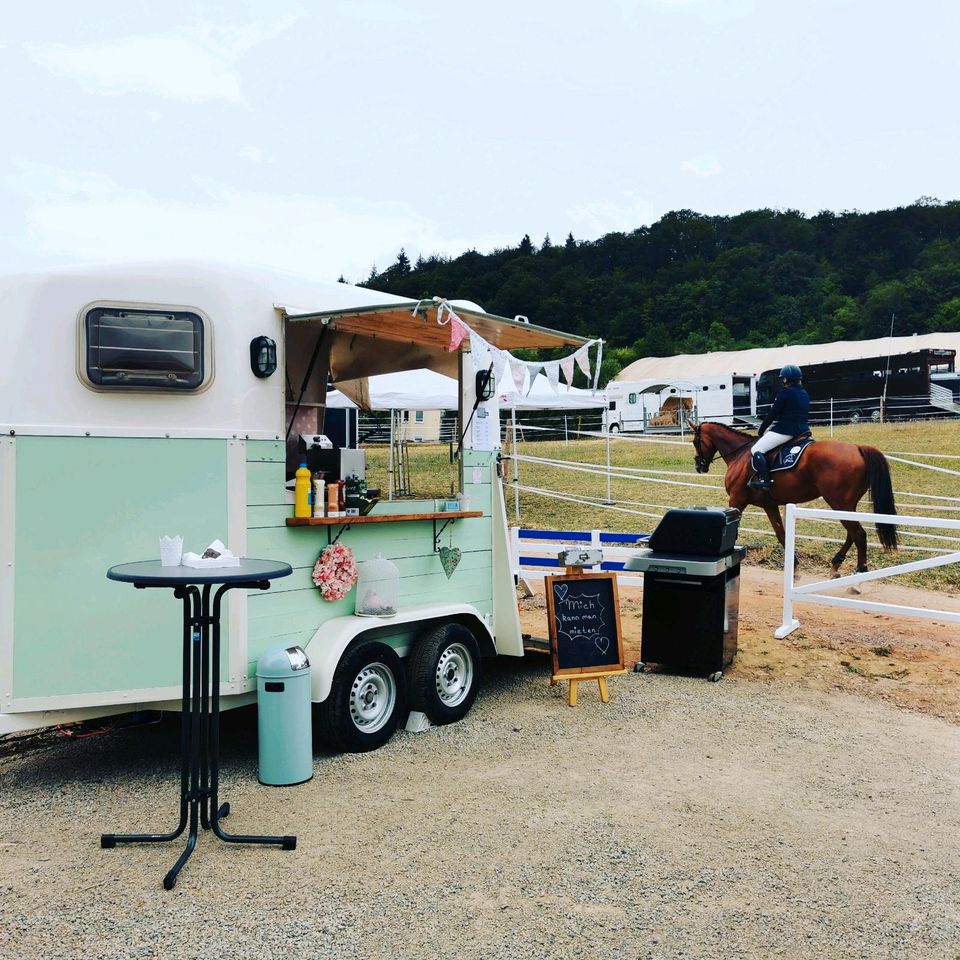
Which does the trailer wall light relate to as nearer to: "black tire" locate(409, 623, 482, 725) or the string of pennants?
the string of pennants

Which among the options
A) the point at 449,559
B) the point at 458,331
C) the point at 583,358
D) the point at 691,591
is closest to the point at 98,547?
the point at 458,331

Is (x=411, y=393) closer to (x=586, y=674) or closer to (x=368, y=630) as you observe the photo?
(x=586, y=674)

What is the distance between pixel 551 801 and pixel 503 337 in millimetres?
2911

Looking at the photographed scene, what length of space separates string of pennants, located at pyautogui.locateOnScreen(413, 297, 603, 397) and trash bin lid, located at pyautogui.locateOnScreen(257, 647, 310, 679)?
1.77m

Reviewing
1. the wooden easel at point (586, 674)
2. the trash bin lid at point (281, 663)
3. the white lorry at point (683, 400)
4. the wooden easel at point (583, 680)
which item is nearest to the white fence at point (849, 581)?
the wooden easel at point (586, 674)

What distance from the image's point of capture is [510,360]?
17.5 ft

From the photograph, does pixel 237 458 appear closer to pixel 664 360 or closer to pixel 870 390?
pixel 870 390

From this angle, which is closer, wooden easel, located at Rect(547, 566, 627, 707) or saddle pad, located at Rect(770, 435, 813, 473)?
wooden easel, located at Rect(547, 566, 627, 707)

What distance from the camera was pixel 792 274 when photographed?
67.2 meters

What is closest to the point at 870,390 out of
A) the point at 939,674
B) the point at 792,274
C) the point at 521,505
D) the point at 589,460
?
the point at 589,460

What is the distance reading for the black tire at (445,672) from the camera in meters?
5.47

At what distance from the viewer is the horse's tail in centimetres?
947

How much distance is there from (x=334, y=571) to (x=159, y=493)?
1.07m

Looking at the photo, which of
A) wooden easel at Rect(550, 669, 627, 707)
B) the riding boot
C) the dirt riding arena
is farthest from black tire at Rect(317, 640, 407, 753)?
the riding boot
